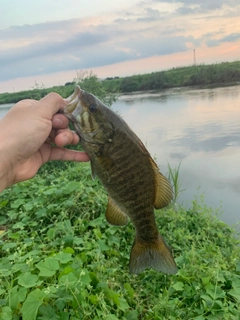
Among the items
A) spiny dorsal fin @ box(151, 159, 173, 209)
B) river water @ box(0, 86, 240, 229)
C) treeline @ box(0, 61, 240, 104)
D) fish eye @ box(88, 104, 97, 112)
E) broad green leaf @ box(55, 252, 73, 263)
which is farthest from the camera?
treeline @ box(0, 61, 240, 104)

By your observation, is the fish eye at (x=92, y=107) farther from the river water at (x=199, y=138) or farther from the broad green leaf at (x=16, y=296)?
the river water at (x=199, y=138)

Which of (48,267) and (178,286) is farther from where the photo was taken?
(178,286)

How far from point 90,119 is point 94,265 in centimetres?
136

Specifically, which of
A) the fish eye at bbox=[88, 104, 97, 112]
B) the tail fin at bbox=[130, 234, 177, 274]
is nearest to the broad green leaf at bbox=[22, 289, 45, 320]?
the tail fin at bbox=[130, 234, 177, 274]

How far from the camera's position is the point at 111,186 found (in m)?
1.85

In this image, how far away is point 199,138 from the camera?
1005 cm

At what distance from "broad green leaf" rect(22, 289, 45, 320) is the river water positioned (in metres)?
3.68

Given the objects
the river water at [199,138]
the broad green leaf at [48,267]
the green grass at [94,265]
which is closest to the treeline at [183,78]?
the river water at [199,138]

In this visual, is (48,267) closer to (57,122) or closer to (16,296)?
(16,296)

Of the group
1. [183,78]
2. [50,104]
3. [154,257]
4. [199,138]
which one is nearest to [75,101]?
[50,104]

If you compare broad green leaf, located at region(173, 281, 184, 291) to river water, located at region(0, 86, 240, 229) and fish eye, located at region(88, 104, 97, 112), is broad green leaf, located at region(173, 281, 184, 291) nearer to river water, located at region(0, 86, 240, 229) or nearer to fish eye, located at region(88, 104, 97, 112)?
fish eye, located at region(88, 104, 97, 112)

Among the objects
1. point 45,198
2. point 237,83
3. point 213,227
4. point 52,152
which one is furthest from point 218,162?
point 237,83

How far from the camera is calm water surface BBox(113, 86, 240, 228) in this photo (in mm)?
6770

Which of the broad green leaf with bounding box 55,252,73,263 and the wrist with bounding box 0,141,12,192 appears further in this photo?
the broad green leaf with bounding box 55,252,73,263
